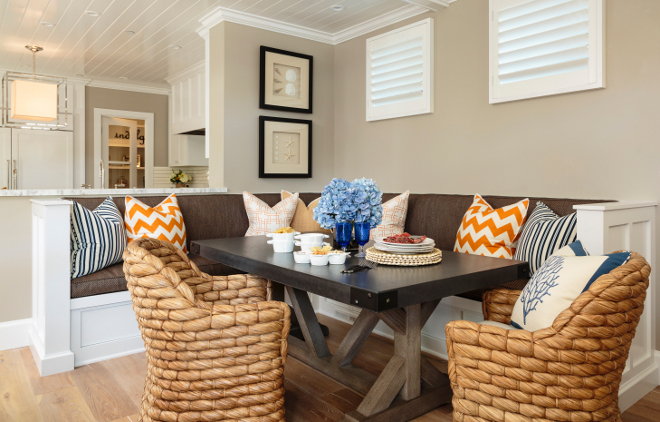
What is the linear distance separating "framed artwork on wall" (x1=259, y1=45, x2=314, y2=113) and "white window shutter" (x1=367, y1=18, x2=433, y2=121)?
0.60 m

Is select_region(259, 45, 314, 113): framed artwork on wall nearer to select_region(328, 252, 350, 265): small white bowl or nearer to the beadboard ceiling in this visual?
the beadboard ceiling

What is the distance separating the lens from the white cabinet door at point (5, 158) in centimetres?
570

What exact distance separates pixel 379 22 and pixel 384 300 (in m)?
3.17

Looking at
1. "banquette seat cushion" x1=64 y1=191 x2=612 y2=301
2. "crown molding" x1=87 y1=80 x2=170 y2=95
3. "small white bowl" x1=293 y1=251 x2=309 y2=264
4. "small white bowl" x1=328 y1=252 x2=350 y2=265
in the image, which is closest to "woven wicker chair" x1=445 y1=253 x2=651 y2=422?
"small white bowl" x1=328 y1=252 x2=350 y2=265

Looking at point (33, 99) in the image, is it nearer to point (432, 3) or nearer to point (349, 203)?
point (432, 3)

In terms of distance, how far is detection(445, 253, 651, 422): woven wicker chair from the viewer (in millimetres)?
1317

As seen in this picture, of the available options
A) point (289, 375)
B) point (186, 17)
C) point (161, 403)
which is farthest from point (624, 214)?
point (186, 17)

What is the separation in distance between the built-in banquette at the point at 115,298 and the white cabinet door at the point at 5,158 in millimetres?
3635

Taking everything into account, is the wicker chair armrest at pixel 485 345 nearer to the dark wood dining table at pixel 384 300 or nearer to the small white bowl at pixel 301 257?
the dark wood dining table at pixel 384 300

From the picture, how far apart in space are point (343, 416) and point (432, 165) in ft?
7.13

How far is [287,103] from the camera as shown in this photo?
4.22 metres

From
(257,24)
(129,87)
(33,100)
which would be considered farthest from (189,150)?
(257,24)

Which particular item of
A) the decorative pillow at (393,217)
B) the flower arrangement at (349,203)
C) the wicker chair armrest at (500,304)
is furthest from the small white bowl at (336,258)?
the decorative pillow at (393,217)

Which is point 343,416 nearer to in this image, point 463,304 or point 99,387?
point 463,304
